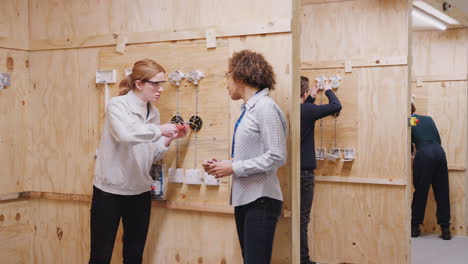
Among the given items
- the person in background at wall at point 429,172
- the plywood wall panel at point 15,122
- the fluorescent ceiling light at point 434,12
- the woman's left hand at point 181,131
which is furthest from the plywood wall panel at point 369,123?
the plywood wall panel at point 15,122

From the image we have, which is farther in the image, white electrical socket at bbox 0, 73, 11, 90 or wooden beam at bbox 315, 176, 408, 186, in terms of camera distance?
wooden beam at bbox 315, 176, 408, 186

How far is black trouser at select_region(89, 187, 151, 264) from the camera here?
3.17 metres

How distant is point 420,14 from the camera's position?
5543 mm

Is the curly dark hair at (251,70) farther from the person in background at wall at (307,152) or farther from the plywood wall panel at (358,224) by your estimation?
the plywood wall panel at (358,224)

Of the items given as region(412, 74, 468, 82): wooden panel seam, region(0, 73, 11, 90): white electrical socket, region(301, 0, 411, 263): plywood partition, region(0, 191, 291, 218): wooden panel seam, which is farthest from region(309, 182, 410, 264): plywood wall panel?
region(0, 73, 11, 90): white electrical socket

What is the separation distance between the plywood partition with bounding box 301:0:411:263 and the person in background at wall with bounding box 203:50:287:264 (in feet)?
7.05

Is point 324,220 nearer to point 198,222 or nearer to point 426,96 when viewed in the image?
point 198,222

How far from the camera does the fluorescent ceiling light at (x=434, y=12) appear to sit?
507cm

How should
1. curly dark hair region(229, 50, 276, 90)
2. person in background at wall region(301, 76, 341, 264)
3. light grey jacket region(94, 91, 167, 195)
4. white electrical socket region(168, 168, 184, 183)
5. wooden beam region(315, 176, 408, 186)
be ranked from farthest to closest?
wooden beam region(315, 176, 408, 186) → person in background at wall region(301, 76, 341, 264) → white electrical socket region(168, 168, 184, 183) → light grey jacket region(94, 91, 167, 195) → curly dark hair region(229, 50, 276, 90)

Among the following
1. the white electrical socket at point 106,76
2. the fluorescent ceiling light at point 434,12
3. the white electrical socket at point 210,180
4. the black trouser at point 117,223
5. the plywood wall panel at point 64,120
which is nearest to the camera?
the black trouser at point 117,223

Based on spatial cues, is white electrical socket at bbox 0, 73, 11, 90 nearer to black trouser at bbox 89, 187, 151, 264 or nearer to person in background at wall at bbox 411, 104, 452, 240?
black trouser at bbox 89, 187, 151, 264

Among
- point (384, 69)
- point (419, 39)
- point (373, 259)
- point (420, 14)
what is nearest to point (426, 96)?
point (419, 39)

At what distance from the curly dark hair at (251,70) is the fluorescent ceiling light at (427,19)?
3083 mm

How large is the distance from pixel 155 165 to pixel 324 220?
7.03 ft
